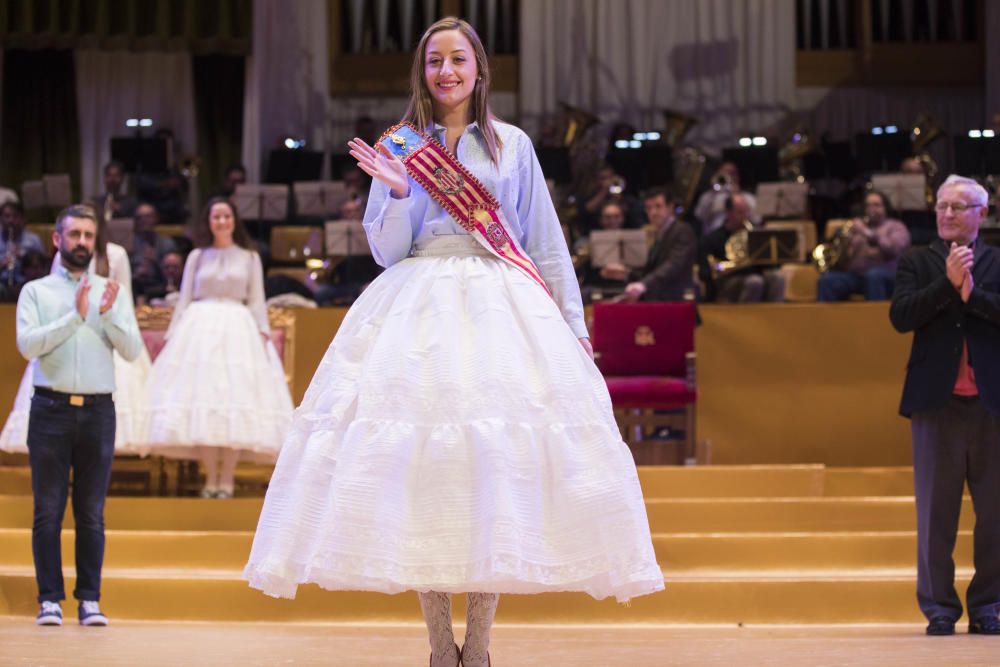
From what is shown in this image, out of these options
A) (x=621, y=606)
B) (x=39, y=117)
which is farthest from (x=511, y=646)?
(x=39, y=117)

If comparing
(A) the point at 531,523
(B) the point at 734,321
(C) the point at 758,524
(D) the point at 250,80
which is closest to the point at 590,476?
(A) the point at 531,523

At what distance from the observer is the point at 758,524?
6406 millimetres

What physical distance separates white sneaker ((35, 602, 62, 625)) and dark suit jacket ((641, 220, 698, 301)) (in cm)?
432

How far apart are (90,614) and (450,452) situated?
2.61m

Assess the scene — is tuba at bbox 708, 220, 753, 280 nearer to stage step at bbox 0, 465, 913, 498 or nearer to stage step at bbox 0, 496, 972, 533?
stage step at bbox 0, 465, 913, 498

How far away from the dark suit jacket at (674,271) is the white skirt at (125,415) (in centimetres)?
296

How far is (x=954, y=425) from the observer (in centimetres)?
503

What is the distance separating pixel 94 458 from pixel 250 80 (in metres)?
10.4

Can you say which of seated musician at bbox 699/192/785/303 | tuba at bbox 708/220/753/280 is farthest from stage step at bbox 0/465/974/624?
tuba at bbox 708/220/753/280

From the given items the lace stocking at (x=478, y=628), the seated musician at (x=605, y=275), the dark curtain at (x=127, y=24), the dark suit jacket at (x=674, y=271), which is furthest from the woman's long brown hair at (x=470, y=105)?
the dark curtain at (x=127, y=24)

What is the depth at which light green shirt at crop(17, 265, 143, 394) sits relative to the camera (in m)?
5.24

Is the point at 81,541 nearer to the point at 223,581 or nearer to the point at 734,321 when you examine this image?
the point at 223,581

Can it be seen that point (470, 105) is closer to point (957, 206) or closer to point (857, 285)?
point (957, 206)

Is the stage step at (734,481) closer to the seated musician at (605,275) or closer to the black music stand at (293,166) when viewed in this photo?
the seated musician at (605,275)
